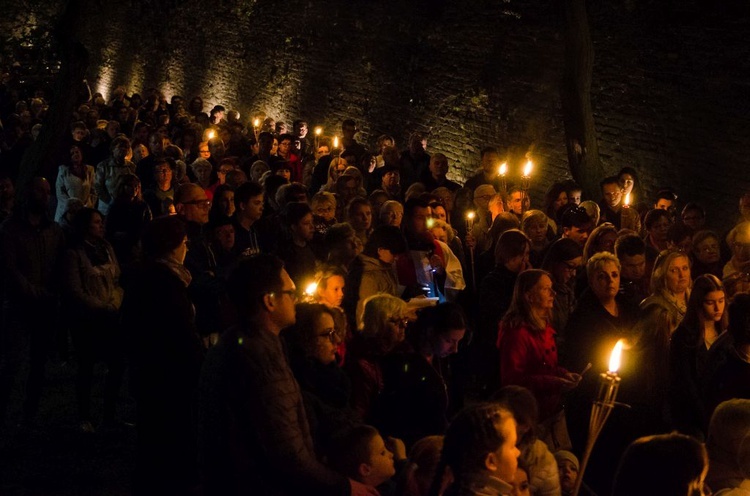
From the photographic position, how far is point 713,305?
5.93 m

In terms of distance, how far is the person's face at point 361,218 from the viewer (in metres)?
7.97

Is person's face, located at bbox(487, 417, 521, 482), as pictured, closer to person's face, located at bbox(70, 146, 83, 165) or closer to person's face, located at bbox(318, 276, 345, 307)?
person's face, located at bbox(318, 276, 345, 307)

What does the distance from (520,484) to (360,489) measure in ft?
1.99

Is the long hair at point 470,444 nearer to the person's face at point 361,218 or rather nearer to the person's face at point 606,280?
the person's face at point 606,280

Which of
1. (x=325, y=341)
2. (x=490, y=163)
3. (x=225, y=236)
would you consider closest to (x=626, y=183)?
(x=490, y=163)

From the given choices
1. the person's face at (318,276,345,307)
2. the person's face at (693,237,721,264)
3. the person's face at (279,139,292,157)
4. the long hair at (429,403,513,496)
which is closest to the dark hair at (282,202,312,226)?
the person's face at (318,276,345,307)

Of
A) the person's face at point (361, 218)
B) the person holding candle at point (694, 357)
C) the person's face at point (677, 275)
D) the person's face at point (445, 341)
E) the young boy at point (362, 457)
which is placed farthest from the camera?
the person's face at point (361, 218)

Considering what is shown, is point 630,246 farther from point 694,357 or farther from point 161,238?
point 161,238

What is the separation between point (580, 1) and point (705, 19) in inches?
59.1

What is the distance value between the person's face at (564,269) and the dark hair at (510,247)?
0.88 ft

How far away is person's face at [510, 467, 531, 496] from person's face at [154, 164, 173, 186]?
7.04 metres

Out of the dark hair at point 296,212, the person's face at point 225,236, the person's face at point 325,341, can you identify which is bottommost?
the person's face at point 325,341

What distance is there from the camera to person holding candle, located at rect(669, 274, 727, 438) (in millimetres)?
5809

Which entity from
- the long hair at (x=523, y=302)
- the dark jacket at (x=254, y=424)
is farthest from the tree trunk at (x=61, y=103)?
the dark jacket at (x=254, y=424)
